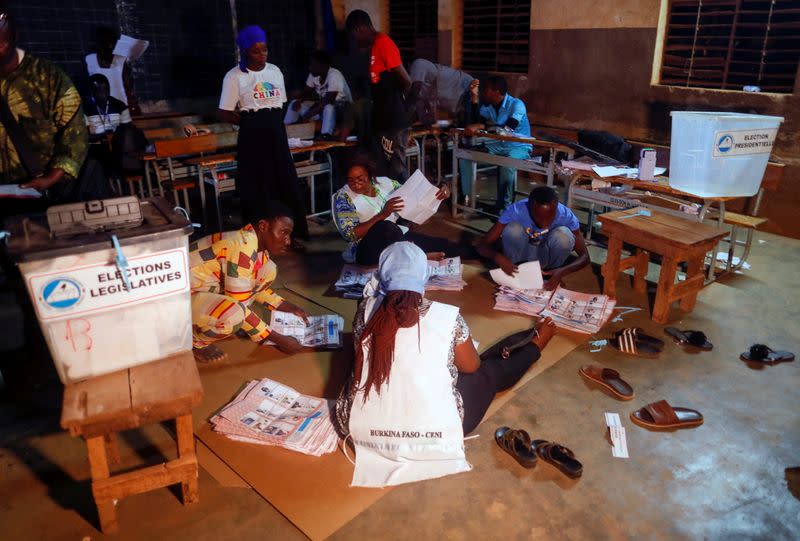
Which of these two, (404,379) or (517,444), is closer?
(404,379)

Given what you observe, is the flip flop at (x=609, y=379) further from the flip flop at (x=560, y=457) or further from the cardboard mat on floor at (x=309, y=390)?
the flip flop at (x=560, y=457)

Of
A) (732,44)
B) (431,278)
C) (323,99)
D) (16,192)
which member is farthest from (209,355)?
(732,44)

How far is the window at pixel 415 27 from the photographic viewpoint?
8570 mm

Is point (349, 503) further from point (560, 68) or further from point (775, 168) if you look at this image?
point (560, 68)

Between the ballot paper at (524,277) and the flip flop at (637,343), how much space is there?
72cm

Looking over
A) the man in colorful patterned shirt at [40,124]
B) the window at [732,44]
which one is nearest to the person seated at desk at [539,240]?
the man in colorful patterned shirt at [40,124]

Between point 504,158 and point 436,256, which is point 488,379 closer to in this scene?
point 436,256

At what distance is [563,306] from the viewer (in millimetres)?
3992

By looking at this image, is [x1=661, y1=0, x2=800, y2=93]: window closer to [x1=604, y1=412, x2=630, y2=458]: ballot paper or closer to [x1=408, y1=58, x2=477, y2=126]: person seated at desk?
[x1=408, y1=58, x2=477, y2=126]: person seated at desk

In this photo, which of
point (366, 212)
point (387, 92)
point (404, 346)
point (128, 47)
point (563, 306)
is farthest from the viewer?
point (128, 47)

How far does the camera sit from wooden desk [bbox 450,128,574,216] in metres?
5.13

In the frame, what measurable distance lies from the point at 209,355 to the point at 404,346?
1.66 m

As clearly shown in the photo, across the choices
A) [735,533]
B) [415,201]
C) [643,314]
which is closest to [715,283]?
[643,314]

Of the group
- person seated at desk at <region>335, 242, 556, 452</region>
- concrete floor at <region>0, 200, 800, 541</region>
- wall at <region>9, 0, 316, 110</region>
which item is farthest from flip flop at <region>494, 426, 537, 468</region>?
wall at <region>9, 0, 316, 110</region>
